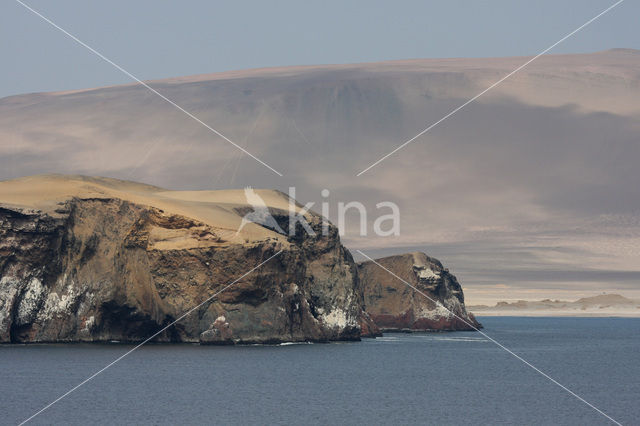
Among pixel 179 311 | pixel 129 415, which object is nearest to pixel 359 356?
pixel 179 311

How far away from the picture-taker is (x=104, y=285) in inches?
4852

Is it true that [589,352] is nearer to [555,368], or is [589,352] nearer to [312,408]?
[555,368]

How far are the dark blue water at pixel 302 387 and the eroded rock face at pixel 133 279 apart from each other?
4131 millimetres

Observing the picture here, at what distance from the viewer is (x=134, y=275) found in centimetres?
12525

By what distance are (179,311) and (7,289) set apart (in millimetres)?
19814

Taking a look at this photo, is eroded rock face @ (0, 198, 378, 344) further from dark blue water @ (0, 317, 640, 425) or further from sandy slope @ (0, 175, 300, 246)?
dark blue water @ (0, 317, 640, 425)

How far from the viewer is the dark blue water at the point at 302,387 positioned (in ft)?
227

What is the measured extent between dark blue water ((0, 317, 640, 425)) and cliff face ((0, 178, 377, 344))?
159 inches

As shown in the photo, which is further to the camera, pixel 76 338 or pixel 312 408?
pixel 76 338

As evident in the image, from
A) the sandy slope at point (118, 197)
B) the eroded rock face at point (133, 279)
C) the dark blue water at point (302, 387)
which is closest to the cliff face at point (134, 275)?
the eroded rock face at point (133, 279)

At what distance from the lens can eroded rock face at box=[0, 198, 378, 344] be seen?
11906cm

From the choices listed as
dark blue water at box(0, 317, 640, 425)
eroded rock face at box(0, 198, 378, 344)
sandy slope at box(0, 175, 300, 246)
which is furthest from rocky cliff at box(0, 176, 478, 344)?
dark blue water at box(0, 317, 640, 425)

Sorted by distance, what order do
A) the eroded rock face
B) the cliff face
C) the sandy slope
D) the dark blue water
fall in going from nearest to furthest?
1. the dark blue water
2. the eroded rock face
3. the cliff face
4. the sandy slope

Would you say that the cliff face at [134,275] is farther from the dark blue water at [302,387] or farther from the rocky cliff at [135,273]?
the dark blue water at [302,387]
